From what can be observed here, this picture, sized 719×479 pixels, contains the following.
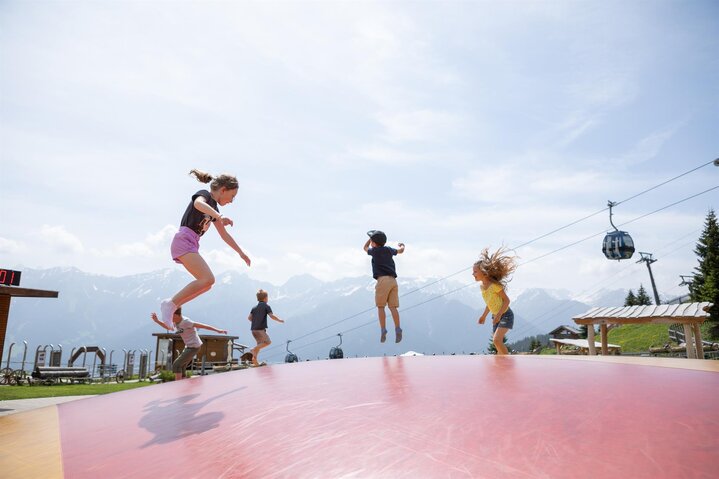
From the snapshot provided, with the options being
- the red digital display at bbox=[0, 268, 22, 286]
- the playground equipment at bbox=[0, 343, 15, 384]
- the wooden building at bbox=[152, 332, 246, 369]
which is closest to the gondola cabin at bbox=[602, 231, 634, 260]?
the red digital display at bbox=[0, 268, 22, 286]

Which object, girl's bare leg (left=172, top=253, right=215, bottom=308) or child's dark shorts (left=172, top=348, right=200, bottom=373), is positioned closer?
girl's bare leg (left=172, top=253, right=215, bottom=308)

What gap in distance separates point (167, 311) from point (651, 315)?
12.1 m

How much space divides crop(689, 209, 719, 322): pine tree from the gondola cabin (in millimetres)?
29053

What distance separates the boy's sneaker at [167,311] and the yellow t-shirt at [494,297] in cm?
421

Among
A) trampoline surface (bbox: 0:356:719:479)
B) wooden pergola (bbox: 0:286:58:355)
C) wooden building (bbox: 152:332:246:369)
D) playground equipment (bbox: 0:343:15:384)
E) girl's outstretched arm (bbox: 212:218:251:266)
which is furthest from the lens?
wooden building (bbox: 152:332:246:369)

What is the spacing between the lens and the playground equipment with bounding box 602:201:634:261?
43.3 ft

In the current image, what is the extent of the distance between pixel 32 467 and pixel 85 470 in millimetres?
255

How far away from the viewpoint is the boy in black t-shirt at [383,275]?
7297 mm

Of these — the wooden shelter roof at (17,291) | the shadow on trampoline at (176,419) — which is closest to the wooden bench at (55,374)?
the wooden shelter roof at (17,291)

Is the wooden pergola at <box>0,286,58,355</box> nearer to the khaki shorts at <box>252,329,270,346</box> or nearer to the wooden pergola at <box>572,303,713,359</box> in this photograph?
the khaki shorts at <box>252,329,270,346</box>

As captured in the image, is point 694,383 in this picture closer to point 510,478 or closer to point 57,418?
point 510,478

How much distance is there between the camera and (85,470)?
1.34 metres

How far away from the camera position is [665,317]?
10773 millimetres

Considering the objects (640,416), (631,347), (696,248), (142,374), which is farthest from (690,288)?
(640,416)
